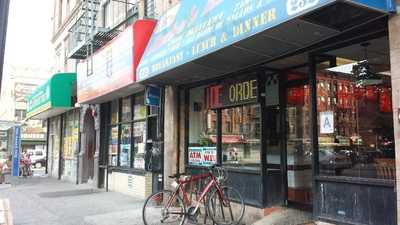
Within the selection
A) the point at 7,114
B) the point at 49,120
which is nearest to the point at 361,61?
the point at 49,120

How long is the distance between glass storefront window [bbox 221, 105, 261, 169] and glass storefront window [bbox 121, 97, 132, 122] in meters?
5.02

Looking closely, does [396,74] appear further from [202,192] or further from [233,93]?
[233,93]

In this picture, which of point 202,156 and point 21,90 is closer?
point 202,156

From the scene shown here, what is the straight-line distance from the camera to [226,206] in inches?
329

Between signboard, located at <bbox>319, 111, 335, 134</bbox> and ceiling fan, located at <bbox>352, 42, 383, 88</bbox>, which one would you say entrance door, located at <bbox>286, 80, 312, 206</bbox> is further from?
ceiling fan, located at <bbox>352, 42, 383, 88</bbox>

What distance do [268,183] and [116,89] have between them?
5052 mm

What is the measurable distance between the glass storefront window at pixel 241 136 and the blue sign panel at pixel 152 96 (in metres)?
2.12

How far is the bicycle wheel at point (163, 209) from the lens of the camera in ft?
26.3

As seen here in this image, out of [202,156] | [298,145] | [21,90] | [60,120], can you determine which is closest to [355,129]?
[298,145]

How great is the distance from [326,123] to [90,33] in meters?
9.64

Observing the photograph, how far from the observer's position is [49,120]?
25.5 meters

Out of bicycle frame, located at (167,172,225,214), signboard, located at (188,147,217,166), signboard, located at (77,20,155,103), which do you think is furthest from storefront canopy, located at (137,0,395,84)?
bicycle frame, located at (167,172,225,214)

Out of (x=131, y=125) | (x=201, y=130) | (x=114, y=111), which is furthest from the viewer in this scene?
(x=114, y=111)

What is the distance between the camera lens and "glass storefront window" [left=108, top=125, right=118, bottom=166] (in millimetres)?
15034
